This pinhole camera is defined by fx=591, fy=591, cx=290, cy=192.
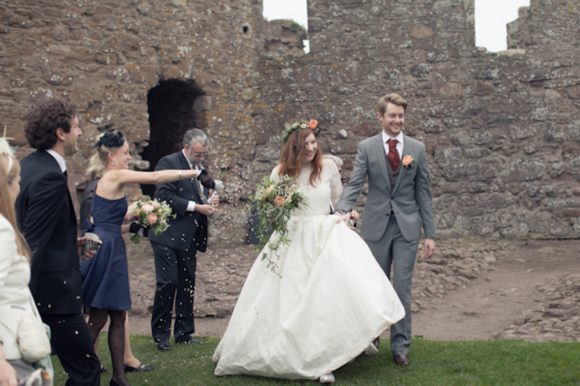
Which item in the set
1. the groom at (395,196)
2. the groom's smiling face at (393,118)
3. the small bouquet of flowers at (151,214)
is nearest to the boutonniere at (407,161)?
the groom at (395,196)

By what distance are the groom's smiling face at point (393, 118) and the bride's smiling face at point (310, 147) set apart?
0.58 meters

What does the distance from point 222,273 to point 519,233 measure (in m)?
5.25

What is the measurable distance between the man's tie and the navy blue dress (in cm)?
214

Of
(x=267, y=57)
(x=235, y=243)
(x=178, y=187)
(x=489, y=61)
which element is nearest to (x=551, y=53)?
(x=489, y=61)

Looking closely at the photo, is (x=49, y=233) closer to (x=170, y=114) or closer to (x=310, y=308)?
(x=310, y=308)

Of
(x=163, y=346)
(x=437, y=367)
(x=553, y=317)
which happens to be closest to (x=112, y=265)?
(x=163, y=346)

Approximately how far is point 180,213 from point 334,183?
1440mm

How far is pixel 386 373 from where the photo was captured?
4.23 meters

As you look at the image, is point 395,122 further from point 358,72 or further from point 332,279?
point 358,72

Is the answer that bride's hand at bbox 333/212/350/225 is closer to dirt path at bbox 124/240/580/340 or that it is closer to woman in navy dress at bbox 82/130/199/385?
woman in navy dress at bbox 82/130/199/385

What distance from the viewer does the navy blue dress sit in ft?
13.3

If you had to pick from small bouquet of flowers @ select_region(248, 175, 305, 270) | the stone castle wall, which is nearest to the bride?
small bouquet of flowers @ select_region(248, 175, 305, 270)

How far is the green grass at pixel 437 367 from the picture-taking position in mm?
4039

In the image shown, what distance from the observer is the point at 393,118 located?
4.75 meters
